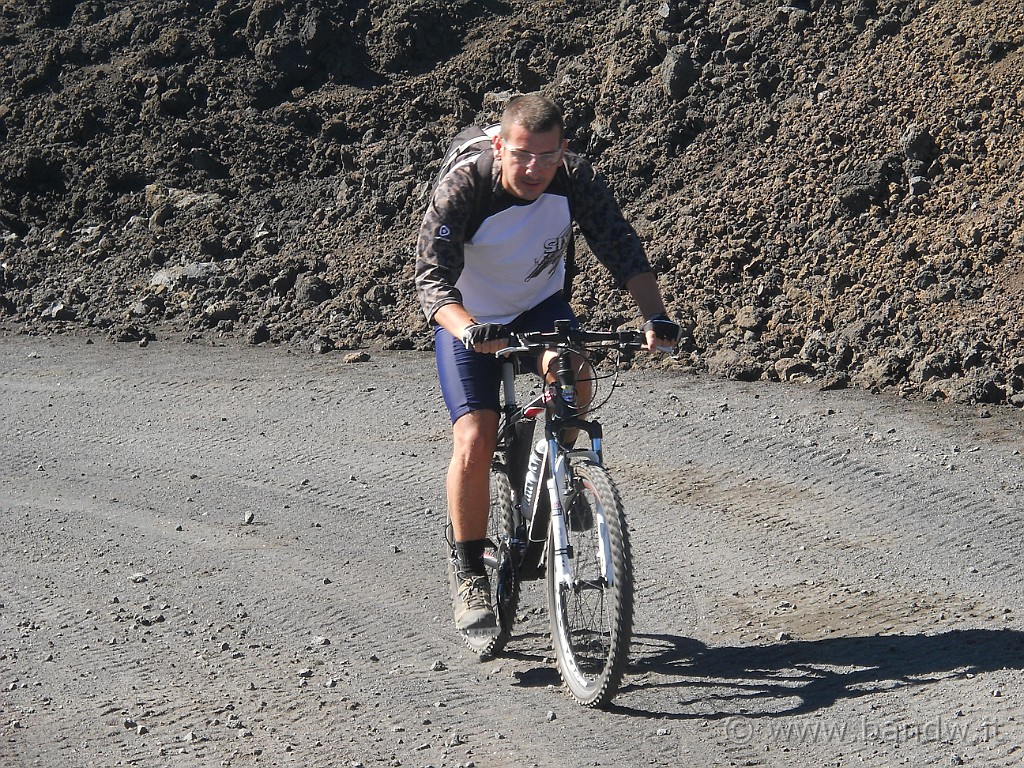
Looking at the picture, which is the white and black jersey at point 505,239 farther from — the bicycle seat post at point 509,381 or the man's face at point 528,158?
the bicycle seat post at point 509,381

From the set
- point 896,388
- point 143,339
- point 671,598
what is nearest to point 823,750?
point 671,598

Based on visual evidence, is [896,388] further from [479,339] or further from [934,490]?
[479,339]

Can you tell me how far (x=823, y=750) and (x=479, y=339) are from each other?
173cm

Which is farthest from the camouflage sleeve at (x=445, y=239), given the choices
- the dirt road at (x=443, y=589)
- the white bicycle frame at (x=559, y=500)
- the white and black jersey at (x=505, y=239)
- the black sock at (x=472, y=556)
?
the dirt road at (x=443, y=589)

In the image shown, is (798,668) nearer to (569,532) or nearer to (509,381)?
(569,532)

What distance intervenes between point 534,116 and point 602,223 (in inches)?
24.4

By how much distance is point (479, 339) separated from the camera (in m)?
4.51

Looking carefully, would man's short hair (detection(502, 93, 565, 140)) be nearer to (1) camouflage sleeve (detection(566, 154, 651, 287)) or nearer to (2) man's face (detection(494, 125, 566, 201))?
(2) man's face (detection(494, 125, 566, 201))

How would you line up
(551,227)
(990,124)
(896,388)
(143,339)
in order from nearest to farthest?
1. (551,227)
2. (896,388)
3. (990,124)
4. (143,339)

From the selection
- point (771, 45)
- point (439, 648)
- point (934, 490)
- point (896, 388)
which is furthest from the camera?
point (771, 45)

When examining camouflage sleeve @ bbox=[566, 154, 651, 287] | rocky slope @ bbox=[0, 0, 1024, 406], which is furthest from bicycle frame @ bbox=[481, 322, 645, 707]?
rocky slope @ bbox=[0, 0, 1024, 406]

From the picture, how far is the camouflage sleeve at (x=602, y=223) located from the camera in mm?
5004

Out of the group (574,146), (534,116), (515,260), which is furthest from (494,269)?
(574,146)

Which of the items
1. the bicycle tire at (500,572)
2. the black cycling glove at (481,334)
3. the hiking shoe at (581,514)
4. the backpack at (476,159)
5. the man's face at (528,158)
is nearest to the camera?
the black cycling glove at (481,334)
